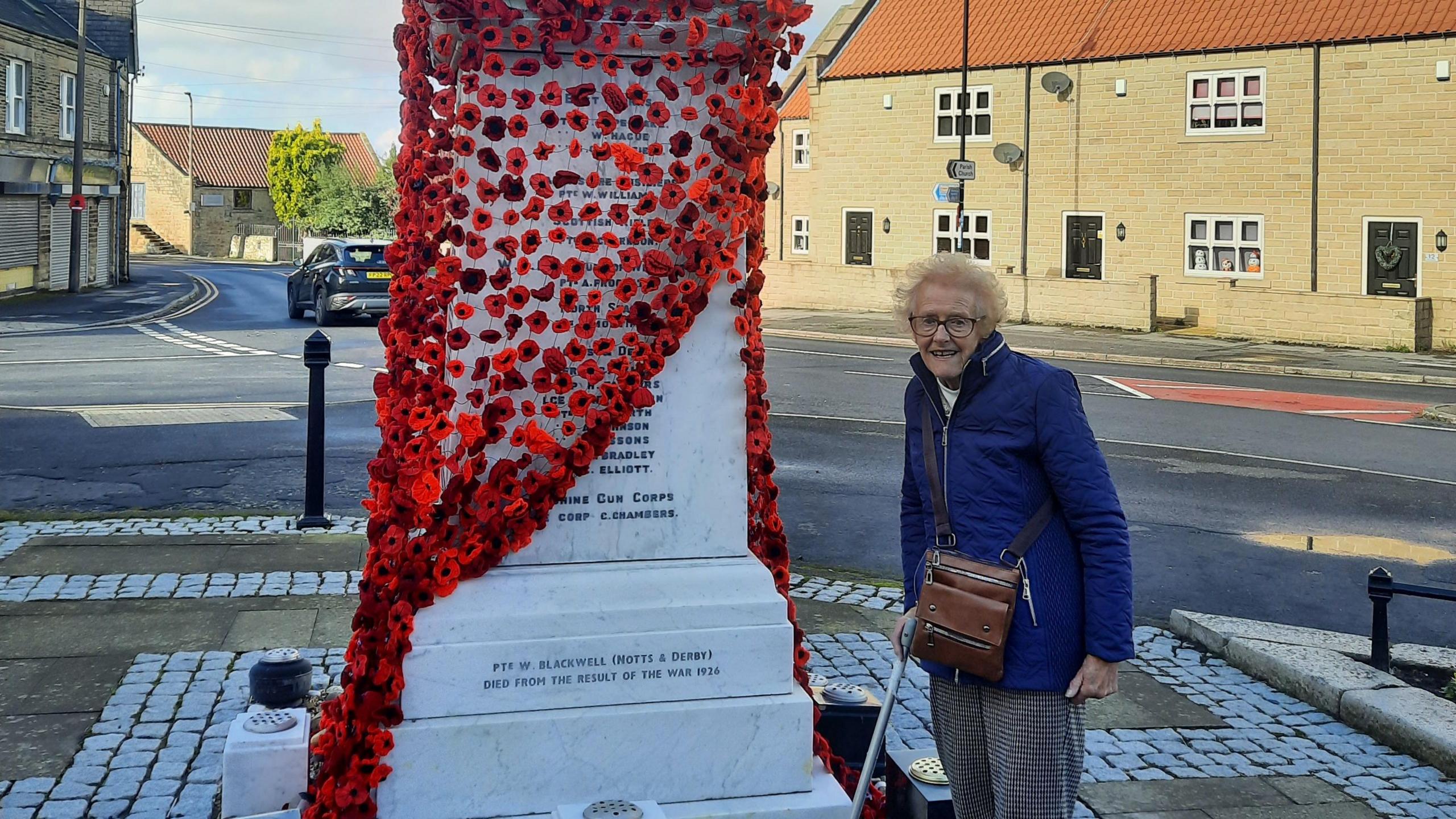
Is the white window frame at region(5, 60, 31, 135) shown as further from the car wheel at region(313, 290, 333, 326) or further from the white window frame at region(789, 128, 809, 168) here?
the white window frame at region(789, 128, 809, 168)

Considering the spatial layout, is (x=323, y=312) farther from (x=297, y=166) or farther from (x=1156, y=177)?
(x=297, y=166)

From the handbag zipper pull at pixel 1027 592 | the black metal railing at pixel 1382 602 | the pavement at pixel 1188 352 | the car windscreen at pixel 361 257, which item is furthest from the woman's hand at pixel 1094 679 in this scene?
the car windscreen at pixel 361 257

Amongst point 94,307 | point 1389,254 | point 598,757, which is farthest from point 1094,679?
point 94,307

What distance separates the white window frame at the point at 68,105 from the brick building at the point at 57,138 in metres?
0.03

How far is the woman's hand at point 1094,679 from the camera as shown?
3.41 m

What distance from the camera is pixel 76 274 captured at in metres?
36.5

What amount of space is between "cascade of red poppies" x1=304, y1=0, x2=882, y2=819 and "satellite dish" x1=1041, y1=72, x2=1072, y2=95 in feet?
95.7

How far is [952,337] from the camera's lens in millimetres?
3621

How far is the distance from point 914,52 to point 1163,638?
30.5m

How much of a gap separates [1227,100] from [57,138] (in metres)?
29.6

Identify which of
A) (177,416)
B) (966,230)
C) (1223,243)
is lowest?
(177,416)

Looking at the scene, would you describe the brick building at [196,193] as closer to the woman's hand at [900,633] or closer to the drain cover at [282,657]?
the drain cover at [282,657]

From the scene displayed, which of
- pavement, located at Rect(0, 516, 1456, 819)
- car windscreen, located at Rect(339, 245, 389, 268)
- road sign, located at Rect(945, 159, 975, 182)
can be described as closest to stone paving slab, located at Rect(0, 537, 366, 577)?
pavement, located at Rect(0, 516, 1456, 819)

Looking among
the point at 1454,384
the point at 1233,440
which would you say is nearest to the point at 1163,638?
the point at 1233,440
